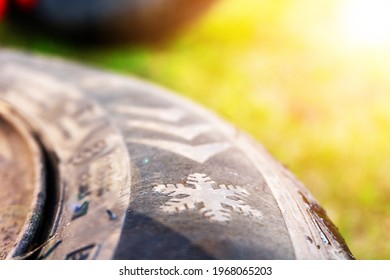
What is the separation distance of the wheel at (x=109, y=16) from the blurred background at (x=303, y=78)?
79 millimetres

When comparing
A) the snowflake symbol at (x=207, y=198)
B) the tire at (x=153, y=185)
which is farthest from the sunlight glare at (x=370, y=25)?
the snowflake symbol at (x=207, y=198)

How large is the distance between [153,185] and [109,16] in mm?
1616

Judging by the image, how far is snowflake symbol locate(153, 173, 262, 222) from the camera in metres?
0.70

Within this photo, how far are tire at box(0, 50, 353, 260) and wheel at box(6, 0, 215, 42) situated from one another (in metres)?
1.12

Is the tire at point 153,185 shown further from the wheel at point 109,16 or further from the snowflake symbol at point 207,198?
the wheel at point 109,16

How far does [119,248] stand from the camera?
2.09ft

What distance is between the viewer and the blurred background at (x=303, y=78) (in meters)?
1.61

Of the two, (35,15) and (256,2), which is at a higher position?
(256,2)

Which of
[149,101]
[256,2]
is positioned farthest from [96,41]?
[149,101]

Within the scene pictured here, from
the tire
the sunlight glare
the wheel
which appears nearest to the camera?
the tire

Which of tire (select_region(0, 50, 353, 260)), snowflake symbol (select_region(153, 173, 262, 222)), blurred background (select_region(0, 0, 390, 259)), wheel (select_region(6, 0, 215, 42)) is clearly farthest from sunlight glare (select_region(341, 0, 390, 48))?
snowflake symbol (select_region(153, 173, 262, 222))

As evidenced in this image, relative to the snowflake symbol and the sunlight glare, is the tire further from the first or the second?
the sunlight glare
